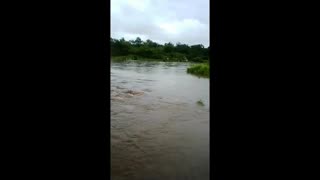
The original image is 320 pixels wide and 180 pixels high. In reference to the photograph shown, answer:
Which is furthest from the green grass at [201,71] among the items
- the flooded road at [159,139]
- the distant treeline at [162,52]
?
the distant treeline at [162,52]

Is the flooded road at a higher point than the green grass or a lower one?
lower

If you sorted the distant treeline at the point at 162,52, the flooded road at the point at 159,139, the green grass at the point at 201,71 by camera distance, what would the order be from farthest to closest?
1. the distant treeline at the point at 162,52
2. the green grass at the point at 201,71
3. the flooded road at the point at 159,139

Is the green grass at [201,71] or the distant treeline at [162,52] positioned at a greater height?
the distant treeline at [162,52]

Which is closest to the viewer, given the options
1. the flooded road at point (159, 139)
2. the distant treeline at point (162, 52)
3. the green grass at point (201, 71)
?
the flooded road at point (159, 139)

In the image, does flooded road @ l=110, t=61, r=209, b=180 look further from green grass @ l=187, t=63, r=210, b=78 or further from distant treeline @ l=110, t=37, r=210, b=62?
distant treeline @ l=110, t=37, r=210, b=62

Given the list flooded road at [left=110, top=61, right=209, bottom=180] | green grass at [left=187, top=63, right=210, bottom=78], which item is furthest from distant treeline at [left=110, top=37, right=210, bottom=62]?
flooded road at [left=110, top=61, right=209, bottom=180]

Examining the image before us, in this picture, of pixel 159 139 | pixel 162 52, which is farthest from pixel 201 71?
pixel 162 52

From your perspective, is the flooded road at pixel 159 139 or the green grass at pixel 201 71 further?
the green grass at pixel 201 71

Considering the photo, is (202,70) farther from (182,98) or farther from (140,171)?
(140,171)

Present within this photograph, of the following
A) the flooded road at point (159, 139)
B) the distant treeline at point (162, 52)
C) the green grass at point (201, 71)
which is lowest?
the flooded road at point (159, 139)

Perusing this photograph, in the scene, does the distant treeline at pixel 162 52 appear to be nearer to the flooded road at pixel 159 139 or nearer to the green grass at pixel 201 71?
the green grass at pixel 201 71

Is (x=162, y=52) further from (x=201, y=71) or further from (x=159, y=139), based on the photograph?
(x=159, y=139)
